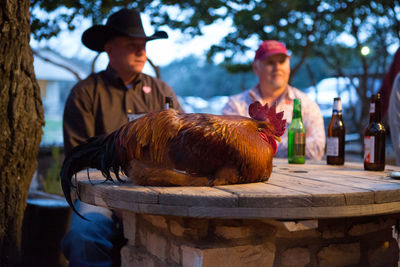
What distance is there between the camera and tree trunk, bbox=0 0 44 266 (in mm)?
2803

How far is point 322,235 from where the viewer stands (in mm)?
1984

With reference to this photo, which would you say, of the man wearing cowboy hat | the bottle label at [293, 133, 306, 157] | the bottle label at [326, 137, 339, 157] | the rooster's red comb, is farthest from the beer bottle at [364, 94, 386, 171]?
the man wearing cowboy hat

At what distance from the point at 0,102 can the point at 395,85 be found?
3130mm

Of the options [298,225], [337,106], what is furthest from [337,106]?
[298,225]

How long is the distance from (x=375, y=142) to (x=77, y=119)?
222 cm

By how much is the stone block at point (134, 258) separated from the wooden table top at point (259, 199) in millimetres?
487

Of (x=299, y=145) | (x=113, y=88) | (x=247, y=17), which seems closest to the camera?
(x=299, y=145)

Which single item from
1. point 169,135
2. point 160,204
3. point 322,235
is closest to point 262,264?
point 322,235

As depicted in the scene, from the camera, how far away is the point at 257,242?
1.85 meters

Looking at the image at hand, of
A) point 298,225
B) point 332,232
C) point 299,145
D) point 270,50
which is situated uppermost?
point 270,50

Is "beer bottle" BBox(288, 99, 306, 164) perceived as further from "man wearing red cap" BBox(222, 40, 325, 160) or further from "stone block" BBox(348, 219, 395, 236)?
"stone block" BBox(348, 219, 395, 236)

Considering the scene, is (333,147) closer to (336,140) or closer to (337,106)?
(336,140)

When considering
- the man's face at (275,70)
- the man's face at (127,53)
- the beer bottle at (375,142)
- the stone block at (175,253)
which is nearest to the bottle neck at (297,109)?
the beer bottle at (375,142)

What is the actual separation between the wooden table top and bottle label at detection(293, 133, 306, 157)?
1.06m
